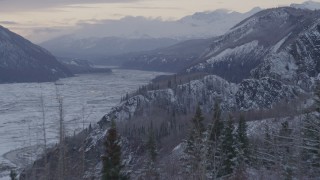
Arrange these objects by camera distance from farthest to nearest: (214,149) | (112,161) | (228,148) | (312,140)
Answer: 1. (228,148)
2. (112,161)
3. (214,149)
4. (312,140)

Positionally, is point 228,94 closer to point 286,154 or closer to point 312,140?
point 286,154

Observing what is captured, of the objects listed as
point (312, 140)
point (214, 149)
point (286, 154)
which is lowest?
point (286, 154)

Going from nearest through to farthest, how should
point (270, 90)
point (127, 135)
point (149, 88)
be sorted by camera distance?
point (127, 135) → point (270, 90) → point (149, 88)

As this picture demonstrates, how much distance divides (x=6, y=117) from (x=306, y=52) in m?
87.1

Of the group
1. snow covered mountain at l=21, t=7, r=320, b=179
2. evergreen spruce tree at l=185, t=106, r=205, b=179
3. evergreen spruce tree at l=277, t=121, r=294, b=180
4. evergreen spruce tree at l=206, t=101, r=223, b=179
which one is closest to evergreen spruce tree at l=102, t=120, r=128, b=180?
evergreen spruce tree at l=185, t=106, r=205, b=179

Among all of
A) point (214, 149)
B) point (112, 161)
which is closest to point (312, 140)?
point (214, 149)

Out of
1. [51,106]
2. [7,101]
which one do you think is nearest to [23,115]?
[51,106]

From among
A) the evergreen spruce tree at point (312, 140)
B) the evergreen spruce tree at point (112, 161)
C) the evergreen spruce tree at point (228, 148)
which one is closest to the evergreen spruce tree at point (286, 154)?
the evergreen spruce tree at point (312, 140)

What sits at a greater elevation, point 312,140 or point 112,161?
point 312,140

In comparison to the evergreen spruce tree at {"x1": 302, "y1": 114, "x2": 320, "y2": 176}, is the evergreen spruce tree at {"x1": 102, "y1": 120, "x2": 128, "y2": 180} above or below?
below

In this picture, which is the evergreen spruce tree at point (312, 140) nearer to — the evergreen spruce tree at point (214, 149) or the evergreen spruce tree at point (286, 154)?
the evergreen spruce tree at point (286, 154)

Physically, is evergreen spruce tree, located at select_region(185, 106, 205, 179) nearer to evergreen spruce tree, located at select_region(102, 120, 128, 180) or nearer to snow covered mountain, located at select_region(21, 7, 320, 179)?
evergreen spruce tree, located at select_region(102, 120, 128, 180)

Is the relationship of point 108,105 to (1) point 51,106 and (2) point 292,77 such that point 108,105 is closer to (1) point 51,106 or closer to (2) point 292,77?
(1) point 51,106

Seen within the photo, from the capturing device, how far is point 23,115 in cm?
15300
